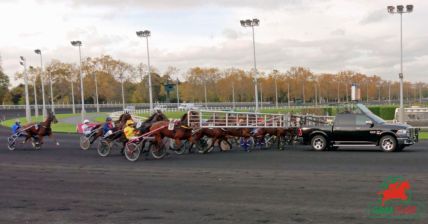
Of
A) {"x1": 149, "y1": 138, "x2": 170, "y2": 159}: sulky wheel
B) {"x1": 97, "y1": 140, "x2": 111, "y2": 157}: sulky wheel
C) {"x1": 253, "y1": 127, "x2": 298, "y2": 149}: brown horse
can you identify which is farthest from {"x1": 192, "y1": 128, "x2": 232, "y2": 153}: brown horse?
{"x1": 97, "y1": 140, "x2": 111, "y2": 157}: sulky wheel

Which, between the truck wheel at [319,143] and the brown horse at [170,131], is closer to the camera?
the brown horse at [170,131]

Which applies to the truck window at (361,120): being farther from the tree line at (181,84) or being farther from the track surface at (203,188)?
the tree line at (181,84)

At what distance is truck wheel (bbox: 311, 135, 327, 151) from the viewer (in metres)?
20.9

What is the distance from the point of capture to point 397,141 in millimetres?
19750

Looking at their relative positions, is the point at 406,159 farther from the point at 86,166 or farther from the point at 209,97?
the point at 209,97

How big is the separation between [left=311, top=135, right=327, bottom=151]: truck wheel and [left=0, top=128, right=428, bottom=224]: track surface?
2743 millimetres

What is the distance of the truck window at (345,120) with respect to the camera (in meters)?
20.6

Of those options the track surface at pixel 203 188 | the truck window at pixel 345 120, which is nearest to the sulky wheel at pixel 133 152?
the track surface at pixel 203 188

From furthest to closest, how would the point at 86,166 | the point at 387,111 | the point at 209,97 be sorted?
the point at 209,97, the point at 387,111, the point at 86,166

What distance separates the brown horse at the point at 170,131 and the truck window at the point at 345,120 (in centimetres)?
621

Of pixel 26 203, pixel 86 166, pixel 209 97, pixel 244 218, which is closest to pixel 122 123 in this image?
pixel 86 166

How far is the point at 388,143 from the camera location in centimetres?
1988

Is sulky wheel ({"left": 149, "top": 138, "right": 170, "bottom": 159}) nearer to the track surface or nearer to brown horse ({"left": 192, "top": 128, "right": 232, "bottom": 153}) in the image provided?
the track surface

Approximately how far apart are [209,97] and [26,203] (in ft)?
393
